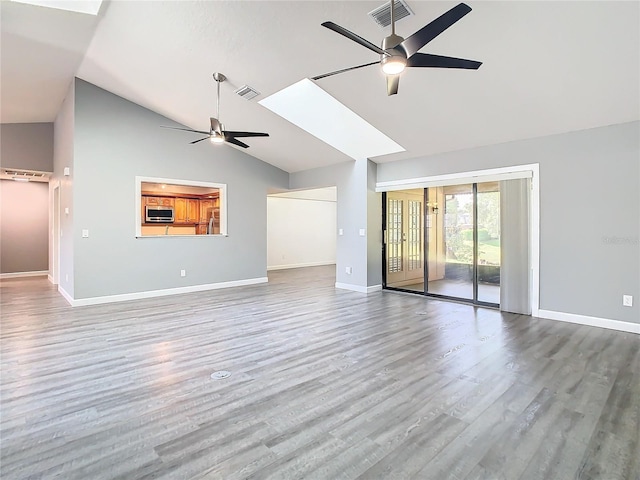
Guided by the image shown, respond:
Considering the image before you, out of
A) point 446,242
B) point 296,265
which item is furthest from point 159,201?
point 446,242

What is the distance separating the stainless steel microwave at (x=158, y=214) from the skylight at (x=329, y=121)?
11.7 feet

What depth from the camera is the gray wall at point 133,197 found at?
5.71m

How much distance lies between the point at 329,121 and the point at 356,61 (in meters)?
2.25

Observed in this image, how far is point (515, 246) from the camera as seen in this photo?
5.10 metres

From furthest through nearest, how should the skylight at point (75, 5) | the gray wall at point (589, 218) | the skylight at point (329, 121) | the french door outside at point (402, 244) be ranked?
the french door outside at point (402, 244) < the skylight at point (329, 121) < the gray wall at point (589, 218) < the skylight at point (75, 5)

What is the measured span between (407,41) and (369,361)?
2.72 meters

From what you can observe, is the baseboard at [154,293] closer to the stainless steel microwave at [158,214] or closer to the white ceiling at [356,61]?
the stainless steel microwave at [158,214]

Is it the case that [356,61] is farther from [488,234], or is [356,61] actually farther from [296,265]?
[296,265]

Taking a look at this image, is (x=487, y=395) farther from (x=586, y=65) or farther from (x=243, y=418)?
(x=586, y=65)

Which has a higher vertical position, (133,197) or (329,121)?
(329,121)

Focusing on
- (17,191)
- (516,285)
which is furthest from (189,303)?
(17,191)

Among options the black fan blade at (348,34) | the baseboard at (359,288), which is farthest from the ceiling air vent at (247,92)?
the baseboard at (359,288)

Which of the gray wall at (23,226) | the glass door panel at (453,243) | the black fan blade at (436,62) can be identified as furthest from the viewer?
the gray wall at (23,226)

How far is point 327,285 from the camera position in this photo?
7.70 m
